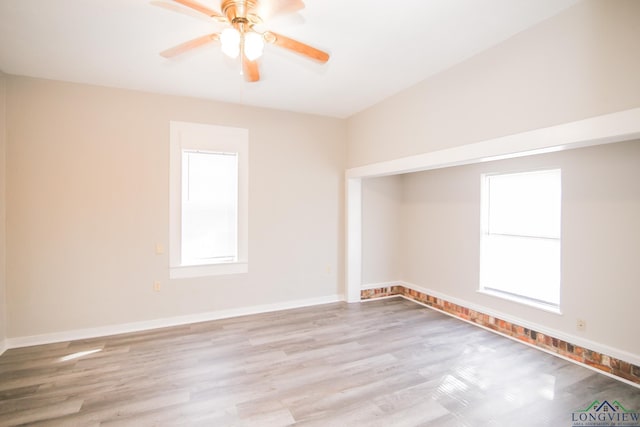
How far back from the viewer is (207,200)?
4156 mm

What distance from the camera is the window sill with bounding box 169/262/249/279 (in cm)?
398

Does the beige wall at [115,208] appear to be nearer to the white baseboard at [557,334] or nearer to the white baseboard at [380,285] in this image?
the white baseboard at [380,285]

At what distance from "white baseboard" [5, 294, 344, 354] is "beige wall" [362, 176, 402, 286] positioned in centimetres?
86

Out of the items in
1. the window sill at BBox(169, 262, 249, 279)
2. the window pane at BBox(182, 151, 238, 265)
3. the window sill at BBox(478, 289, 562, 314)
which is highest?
the window pane at BBox(182, 151, 238, 265)

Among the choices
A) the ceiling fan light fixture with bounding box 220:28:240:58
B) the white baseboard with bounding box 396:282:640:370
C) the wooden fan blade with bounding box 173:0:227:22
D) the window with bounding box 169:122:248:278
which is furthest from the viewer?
the window with bounding box 169:122:248:278

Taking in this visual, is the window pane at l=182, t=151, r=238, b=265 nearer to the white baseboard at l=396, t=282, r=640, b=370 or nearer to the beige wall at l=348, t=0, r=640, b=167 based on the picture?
the beige wall at l=348, t=0, r=640, b=167

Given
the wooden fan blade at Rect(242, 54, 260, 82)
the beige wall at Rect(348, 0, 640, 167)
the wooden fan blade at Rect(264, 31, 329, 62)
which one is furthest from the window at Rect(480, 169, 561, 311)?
the wooden fan blade at Rect(242, 54, 260, 82)

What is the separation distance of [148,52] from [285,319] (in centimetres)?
334

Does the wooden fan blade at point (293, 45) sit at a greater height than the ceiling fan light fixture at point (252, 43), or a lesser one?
greater

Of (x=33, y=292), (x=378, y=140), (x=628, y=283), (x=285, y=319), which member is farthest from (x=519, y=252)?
(x=33, y=292)

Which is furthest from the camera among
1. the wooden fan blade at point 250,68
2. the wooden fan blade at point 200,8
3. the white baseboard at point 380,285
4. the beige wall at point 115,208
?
the white baseboard at point 380,285

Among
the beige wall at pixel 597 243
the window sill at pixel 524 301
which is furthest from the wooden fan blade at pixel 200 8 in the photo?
the window sill at pixel 524 301

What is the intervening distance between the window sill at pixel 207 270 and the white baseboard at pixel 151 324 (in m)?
0.51

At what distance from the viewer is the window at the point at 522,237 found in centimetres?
339
